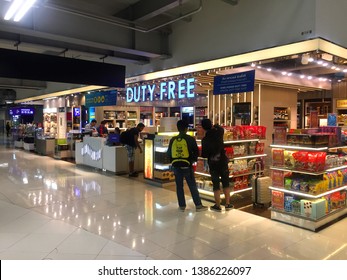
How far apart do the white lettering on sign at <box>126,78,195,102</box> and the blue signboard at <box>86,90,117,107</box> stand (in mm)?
953

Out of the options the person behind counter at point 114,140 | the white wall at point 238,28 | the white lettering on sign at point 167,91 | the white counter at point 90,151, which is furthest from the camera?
the white counter at point 90,151

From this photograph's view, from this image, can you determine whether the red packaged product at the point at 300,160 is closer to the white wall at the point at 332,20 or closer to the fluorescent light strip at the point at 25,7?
the white wall at the point at 332,20

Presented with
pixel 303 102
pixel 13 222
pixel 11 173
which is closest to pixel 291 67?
pixel 303 102

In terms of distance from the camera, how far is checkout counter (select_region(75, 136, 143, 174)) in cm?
905

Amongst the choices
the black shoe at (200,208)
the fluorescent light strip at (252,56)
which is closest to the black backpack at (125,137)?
the fluorescent light strip at (252,56)

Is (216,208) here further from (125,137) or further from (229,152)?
(125,137)

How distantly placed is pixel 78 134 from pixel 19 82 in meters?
5.82

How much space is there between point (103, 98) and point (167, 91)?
338 centimetres

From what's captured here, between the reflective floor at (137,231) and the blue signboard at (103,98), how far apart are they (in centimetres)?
426

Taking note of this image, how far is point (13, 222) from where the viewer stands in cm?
493

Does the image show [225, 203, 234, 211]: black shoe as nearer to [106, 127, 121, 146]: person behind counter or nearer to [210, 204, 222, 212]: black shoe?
[210, 204, 222, 212]: black shoe

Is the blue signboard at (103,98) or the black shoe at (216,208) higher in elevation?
the blue signboard at (103,98)

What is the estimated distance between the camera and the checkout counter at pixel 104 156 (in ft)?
29.7
